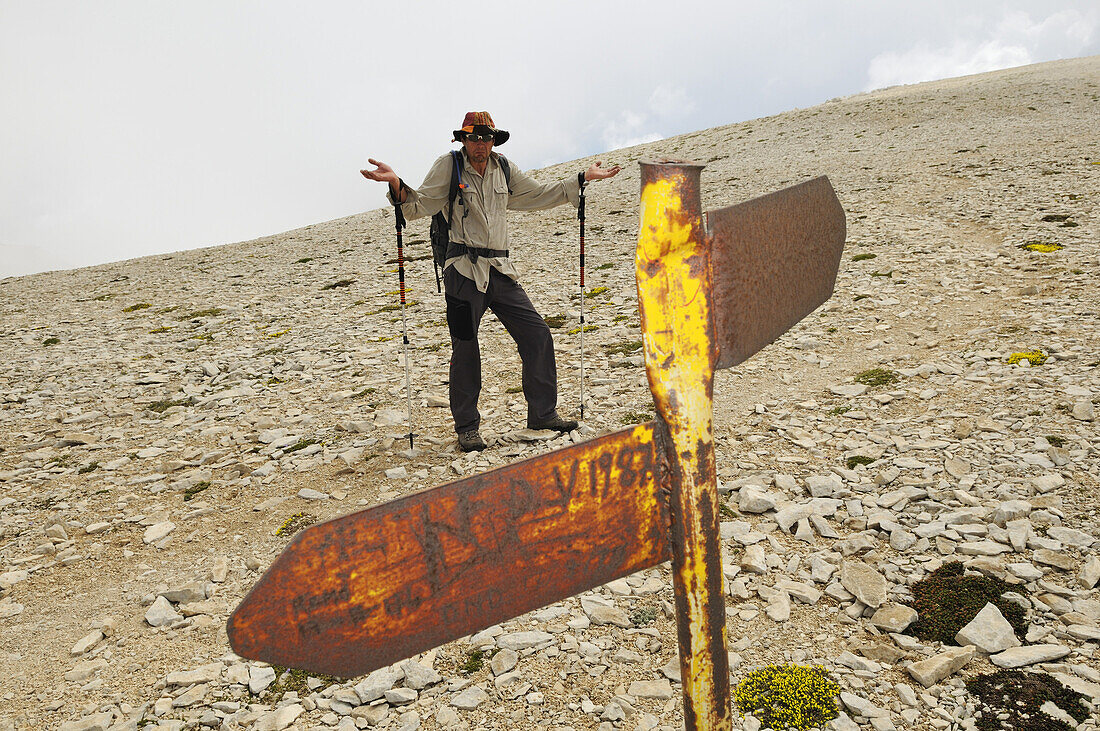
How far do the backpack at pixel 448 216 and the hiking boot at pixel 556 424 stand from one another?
84.2 inches

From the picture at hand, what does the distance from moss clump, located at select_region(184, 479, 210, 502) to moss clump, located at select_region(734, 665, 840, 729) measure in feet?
20.8

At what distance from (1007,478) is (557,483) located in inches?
235

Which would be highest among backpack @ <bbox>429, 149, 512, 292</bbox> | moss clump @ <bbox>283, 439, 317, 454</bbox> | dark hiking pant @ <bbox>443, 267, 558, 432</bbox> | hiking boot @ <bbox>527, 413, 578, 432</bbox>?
backpack @ <bbox>429, 149, 512, 292</bbox>

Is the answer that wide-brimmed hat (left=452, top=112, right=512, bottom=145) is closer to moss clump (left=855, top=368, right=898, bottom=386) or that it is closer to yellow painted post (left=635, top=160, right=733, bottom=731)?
moss clump (left=855, top=368, right=898, bottom=386)

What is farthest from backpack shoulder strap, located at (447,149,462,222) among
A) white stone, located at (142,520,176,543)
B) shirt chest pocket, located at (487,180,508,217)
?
white stone, located at (142,520,176,543)

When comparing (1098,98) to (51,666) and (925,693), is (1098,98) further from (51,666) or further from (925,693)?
(51,666)

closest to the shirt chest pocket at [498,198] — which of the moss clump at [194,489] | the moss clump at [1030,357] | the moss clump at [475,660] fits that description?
the moss clump at [194,489]

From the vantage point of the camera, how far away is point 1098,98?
90.1 ft

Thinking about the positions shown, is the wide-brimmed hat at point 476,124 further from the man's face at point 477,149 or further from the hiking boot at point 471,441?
the hiking boot at point 471,441

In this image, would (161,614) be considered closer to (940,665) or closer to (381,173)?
(381,173)

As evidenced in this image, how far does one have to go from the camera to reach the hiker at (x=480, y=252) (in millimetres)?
7531

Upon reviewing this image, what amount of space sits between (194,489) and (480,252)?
4.33m

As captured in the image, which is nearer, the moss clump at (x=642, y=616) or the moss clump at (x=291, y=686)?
the moss clump at (x=291, y=686)

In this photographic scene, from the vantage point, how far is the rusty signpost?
5.19 feet
